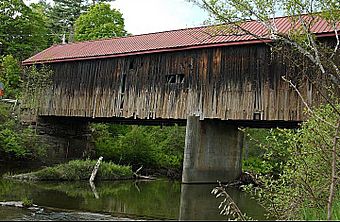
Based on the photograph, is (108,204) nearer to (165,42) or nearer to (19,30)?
(165,42)

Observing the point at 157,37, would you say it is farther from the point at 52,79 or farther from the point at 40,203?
the point at 40,203

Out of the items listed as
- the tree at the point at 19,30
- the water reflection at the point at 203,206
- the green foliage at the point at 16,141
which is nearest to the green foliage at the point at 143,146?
the green foliage at the point at 16,141

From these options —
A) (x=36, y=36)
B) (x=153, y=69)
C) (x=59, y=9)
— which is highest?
(x=59, y=9)

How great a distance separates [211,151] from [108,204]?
8281 mm

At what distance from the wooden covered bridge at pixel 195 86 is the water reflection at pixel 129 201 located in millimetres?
3223

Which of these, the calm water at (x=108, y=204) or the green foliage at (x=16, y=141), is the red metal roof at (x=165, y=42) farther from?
the calm water at (x=108, y=204)

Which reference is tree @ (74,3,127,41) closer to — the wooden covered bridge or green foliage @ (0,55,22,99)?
green foliage @ (0,55,22,99)

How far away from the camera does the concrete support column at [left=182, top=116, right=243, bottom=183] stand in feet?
61.9

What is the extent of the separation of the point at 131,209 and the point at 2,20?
99.3 ft

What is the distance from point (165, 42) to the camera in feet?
71.1

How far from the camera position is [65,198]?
43.4 feet

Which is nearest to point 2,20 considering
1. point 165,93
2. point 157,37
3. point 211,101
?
point 157,37

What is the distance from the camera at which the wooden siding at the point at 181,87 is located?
17.4m

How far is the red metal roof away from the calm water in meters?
5.57
